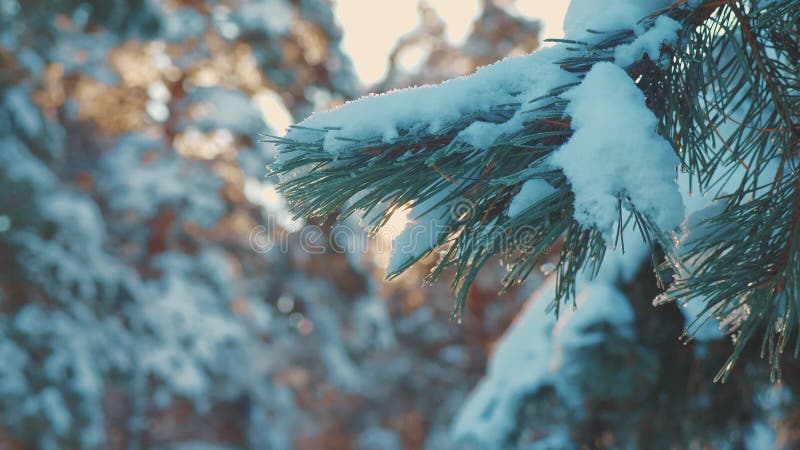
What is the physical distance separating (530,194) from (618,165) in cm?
17

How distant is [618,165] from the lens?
773 mm

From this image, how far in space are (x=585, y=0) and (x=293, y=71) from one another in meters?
8.96

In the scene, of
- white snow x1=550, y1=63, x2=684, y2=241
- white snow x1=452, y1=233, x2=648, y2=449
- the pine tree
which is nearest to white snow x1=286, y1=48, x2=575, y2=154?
the pine tree

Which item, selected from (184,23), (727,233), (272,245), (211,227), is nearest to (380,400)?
(272,245)

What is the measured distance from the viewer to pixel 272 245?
9.91 meters

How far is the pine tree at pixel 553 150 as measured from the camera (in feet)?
3.04

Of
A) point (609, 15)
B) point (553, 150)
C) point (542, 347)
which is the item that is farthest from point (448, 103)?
point (542, 347)

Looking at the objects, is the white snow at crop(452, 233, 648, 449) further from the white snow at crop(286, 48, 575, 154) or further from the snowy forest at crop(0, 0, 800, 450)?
the white snow at crop(286, 48, 575, 154)

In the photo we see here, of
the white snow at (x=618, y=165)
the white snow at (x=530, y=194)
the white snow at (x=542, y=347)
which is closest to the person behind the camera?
the white snow at (x=618, y=165)

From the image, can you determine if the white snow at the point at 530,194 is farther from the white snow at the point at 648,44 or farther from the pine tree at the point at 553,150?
the white snow at the point at 648,44

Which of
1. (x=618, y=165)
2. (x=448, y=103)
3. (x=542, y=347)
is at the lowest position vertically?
(x=618, y=165)

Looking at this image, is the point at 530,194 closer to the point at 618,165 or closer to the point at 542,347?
the point at 618,165

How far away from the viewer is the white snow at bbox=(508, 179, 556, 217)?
0.92 m

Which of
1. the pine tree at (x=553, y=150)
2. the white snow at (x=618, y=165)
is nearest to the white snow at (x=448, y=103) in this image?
the pine tree at (x=553, y=150)
